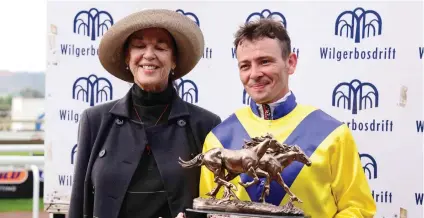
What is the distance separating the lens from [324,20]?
459 cm

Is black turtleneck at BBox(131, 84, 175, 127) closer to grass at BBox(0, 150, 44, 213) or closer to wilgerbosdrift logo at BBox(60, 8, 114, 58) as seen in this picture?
wilgerbosdrift logo at BBox(60, 8, 114, 58)

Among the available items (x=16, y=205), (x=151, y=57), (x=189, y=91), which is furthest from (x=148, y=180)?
(x=16, y=205)

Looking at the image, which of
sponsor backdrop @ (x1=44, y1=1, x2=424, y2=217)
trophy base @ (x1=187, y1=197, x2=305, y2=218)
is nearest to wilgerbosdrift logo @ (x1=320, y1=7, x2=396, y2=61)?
sponsor backdrop @ (x1=44, y1=1, x2=424, y2=217)

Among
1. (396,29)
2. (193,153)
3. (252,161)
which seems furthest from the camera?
(396,29)

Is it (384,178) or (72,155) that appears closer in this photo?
(384,178)

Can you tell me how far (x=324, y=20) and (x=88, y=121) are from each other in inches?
74.1

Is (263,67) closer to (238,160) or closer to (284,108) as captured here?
(284,108)

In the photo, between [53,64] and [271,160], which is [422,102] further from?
[53,64]

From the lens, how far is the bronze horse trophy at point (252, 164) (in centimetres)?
268

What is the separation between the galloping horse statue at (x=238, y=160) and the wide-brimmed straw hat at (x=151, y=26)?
693mm

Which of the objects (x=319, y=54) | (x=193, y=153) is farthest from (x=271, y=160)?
(x=319, y=54)

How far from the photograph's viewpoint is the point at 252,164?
2.69 m

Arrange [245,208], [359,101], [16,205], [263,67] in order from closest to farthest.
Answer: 1. [245,208]
2. [263,67]
3. [359,101]
4. [16,205]

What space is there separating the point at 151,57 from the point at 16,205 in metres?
10.0
